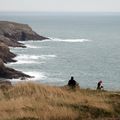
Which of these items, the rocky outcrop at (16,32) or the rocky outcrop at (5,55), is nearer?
the rocky outcrop at (5,55)

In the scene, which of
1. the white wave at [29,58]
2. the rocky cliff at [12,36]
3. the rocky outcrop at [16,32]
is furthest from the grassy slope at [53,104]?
Answer: the rocky outcrop at [16,32]

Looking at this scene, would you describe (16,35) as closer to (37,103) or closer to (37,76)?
(37,76)

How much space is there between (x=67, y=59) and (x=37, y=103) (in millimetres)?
83290

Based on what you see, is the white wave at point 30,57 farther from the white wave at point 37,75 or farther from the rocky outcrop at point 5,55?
the white wave at point 37,75

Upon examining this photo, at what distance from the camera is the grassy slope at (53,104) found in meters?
12.8

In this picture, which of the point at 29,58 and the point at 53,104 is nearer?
the point at 53,104

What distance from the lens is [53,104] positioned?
14359 mm

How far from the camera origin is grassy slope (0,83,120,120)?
12.8m

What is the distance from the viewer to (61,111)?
43.0ft

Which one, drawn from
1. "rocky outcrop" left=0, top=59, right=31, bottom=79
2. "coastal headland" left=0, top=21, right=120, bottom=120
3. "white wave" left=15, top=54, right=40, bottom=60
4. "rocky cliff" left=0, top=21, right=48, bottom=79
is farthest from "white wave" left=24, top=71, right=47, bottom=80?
"coastal headland" left=0, top=21, right=120, bottom=120

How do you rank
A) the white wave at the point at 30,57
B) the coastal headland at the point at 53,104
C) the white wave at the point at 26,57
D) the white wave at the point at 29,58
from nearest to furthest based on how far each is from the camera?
the coastal headland at the point at 53,104 < the white wave at the point at 29,58 < the white wave at the point at 30,57 < the white wave at the point at 26,57

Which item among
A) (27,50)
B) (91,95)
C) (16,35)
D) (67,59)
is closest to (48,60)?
(67,59)

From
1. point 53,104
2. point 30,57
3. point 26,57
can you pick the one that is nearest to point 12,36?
point 30,57

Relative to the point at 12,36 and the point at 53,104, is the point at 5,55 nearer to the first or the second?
the point at 12,36
